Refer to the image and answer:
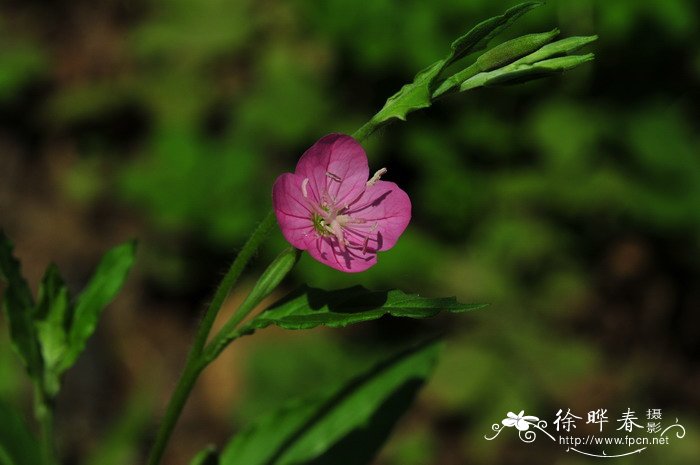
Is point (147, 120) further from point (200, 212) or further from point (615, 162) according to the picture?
point (615, 162)

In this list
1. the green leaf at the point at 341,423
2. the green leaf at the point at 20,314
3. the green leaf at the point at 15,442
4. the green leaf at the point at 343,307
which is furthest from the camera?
the green leaf at the point at 341,423

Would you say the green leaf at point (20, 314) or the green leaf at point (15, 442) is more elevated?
the green leaf at point (20, 314)

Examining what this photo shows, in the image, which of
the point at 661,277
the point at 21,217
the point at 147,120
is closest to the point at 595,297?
the point at 661,277

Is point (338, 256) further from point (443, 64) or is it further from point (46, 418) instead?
point (46, 418)

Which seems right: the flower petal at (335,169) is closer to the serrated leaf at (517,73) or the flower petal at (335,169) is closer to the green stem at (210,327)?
the green stem at (210,327)

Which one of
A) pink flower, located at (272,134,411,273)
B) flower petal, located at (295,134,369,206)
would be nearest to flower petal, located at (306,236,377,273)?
pink flower, located at (272,134,411,273)

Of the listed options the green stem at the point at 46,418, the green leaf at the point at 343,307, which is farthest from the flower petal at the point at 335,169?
the green stem at the point at 46,418
